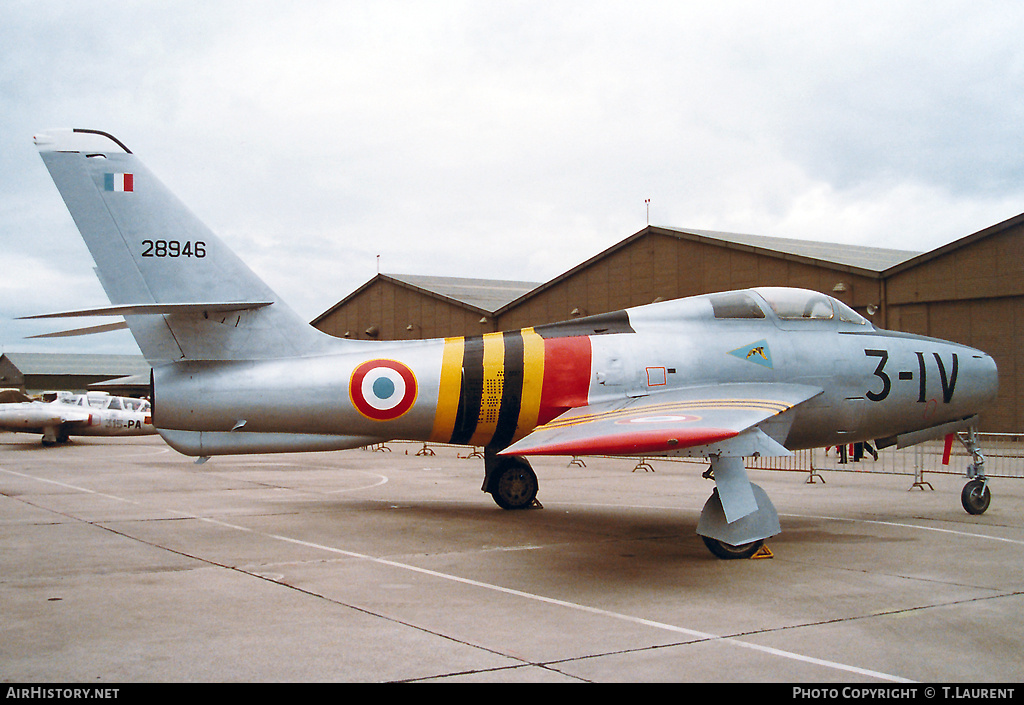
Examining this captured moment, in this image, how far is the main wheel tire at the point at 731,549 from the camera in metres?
9.45

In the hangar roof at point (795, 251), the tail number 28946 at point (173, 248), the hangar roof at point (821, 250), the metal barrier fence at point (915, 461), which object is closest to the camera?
the tail number 28946 at point (173, 248)

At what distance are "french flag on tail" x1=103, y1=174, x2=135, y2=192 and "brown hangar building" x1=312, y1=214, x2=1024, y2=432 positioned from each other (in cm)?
2241

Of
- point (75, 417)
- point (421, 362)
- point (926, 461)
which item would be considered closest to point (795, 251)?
point (926, 461)

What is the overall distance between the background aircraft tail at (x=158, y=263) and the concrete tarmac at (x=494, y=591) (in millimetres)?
2582

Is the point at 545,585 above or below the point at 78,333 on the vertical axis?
below

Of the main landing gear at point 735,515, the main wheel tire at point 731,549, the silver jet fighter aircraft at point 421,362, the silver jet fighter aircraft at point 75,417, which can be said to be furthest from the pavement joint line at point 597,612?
the silver jet fighter aircraft at point 75,417

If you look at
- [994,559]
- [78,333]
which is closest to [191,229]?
[78,333]

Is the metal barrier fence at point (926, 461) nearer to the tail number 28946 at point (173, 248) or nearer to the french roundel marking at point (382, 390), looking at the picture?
the french roundel marking at point (382, 390)

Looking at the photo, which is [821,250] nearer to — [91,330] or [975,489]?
[975,489]

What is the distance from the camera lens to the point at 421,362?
1118cm

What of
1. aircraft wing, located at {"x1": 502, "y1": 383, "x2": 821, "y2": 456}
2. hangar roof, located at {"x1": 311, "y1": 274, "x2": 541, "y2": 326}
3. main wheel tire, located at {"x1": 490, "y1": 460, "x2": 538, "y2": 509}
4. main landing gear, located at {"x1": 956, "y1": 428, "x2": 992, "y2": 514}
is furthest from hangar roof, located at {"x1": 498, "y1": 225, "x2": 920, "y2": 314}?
aircraft wing, located at {"x1": 502, "y1": 383, "x2": 821, "y2": 456}

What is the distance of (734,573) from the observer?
8.77 m
